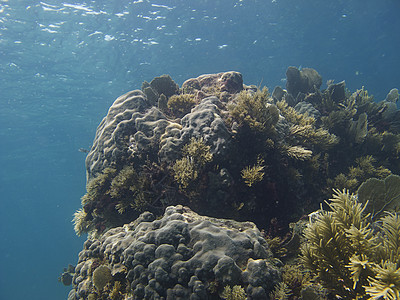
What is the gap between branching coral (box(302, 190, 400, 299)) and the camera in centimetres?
234

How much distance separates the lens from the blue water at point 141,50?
18.6 m

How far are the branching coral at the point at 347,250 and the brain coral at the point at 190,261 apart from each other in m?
0.73

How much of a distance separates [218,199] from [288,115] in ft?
13.0

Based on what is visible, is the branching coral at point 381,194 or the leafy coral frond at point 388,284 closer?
the leafy coral frond at point 388,284

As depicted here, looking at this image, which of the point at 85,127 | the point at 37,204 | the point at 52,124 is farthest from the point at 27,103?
the point at 37,204

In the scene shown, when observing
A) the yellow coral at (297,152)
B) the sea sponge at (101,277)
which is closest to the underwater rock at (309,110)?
the yellow coral at (297,152)

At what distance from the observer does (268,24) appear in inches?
1008

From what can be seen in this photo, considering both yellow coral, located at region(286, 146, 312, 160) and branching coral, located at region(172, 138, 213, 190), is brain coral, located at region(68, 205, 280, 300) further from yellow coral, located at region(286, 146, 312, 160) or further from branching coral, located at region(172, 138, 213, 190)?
yellow coral, located at region(286, 146, 312, 160)

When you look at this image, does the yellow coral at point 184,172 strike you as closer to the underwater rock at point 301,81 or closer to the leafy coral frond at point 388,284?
the leafy coral frond at point 388,284

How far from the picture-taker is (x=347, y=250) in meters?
2.52

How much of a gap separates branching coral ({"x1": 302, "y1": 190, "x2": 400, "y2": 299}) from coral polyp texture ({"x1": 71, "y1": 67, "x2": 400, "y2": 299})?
80 mm

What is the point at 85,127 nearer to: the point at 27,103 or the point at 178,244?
the point at 27,103

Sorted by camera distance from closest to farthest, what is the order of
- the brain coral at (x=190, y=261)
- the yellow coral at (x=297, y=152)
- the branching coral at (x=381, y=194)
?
Result: the brain coral at (x=190, y=261)
the branching coral at (x=381, y=194)
the yellow coral at (x=297, y=152)

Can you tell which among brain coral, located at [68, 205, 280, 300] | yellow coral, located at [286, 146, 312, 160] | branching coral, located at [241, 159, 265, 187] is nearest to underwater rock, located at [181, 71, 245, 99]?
yellow coral, located at [286, 146, 312, 160]
